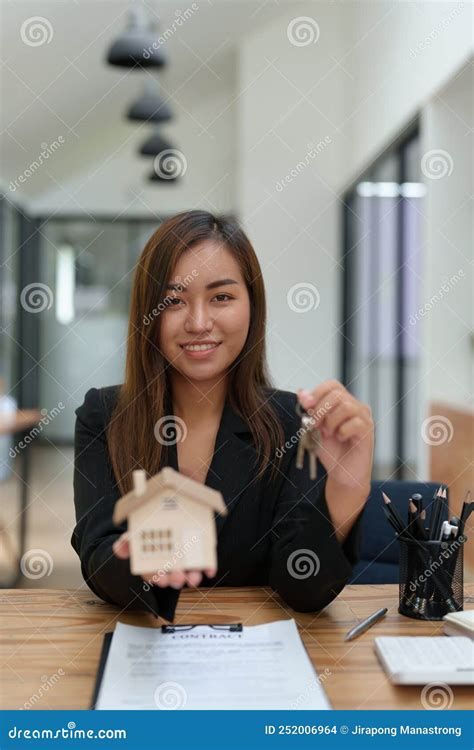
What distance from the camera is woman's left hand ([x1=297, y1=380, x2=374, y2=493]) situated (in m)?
1.13

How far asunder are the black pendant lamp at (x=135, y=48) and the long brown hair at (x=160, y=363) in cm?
260

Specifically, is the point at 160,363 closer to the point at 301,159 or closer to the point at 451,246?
the point at 451,246

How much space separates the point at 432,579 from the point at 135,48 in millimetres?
3252

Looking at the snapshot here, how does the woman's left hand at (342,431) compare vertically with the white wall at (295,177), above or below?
below

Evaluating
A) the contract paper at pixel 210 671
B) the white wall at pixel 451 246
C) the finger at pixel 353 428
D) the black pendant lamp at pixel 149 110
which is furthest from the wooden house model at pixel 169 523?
the black pendant lamp at pixel 149 110

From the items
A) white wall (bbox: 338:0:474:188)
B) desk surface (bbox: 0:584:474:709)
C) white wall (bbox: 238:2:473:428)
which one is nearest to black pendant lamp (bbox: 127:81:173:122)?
white wall (bbox: 338:0:474:188)

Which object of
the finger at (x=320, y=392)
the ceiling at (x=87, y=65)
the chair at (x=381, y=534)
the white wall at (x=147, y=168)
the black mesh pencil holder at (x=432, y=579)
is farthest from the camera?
the white wall at (x=147, y=168)

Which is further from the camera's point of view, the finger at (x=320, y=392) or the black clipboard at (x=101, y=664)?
the finger at (x=320, y=392)

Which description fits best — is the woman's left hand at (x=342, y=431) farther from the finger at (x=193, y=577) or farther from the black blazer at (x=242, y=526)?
the finger at (x=193, y=577)

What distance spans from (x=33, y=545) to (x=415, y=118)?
3140 mm

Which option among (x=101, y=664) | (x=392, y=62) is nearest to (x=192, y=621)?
(x=101, y=664)

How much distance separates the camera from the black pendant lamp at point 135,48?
389 centimetres

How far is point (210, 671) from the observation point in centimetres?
104
